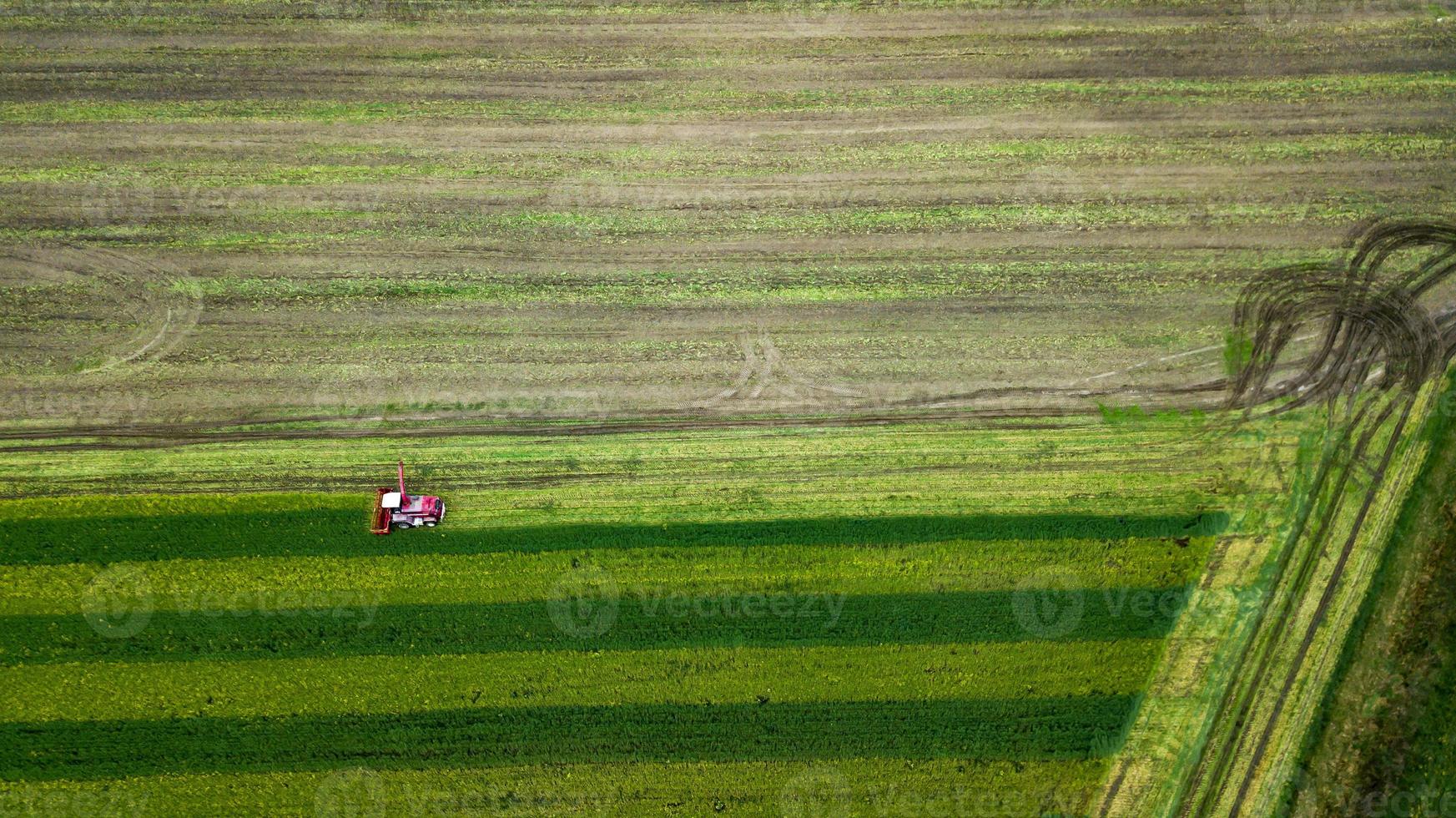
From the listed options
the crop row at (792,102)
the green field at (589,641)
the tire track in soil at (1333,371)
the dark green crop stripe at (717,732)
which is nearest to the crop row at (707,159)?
the crop row at (792,102)

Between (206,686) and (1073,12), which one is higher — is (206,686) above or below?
below

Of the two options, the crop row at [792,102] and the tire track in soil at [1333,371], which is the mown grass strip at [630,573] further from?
the crop row at [792,102]

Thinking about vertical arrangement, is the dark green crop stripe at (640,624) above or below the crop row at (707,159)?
below

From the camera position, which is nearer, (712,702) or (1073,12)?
(712,702)

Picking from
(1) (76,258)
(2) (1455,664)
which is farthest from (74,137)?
(2) (1455,664)

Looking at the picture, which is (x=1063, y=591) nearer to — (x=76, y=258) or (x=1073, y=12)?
(x=1073, y=12)

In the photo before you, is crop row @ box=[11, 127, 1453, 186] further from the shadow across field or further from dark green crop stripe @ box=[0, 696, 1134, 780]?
dark green crop stripe @ box=[0, 696, 1134, 780]

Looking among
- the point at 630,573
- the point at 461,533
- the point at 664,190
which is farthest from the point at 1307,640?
the point at 461,533
